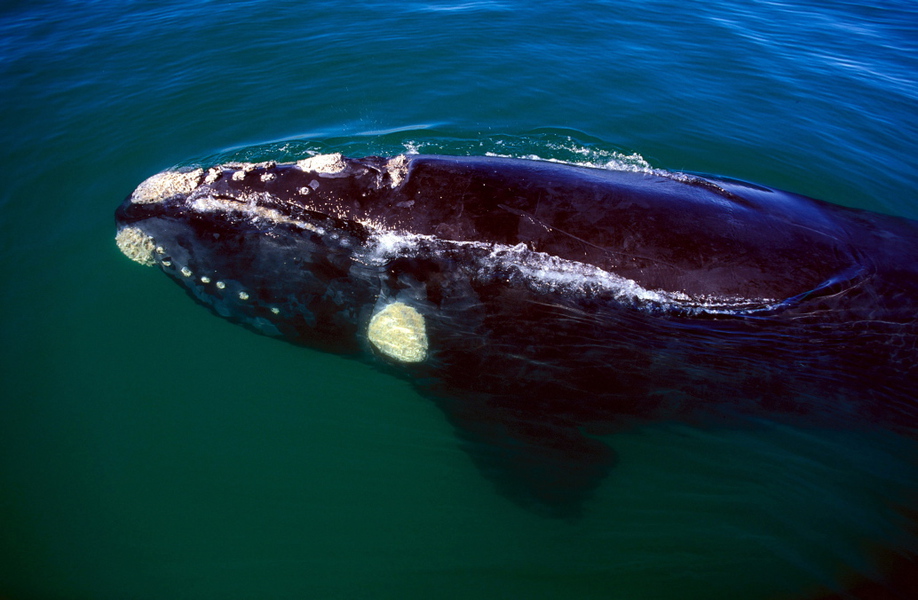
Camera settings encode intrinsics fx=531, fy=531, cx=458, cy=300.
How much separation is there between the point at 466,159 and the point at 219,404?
438cm

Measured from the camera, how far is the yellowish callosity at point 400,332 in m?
6.02

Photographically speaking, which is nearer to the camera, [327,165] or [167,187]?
[327,165]

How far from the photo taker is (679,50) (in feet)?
49.5

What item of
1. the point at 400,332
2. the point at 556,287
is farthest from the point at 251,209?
the point at 556,287

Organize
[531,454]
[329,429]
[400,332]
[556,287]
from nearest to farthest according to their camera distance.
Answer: [556,287]
[400,332]
[531,454]
[329,429]

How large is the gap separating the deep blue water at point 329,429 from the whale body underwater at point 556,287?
1.94 feet

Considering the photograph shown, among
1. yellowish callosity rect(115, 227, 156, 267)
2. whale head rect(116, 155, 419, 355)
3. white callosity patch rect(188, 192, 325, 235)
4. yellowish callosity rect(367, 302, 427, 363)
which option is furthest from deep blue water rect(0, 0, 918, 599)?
white callosity patch rect(188, 192, 325, 235)

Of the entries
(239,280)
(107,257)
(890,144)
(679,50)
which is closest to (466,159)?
(239,280)

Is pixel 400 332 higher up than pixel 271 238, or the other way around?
pixel 271 238

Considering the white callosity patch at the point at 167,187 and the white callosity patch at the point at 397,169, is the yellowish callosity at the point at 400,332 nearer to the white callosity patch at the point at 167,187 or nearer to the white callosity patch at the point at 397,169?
the white callosity patch at the point at 397,169

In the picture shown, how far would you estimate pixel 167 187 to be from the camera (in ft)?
20.6

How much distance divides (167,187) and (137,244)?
0.78 metres

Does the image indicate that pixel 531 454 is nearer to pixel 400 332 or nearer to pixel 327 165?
pixel 400 332

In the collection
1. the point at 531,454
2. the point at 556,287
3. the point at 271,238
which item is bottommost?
the point at 531,454
